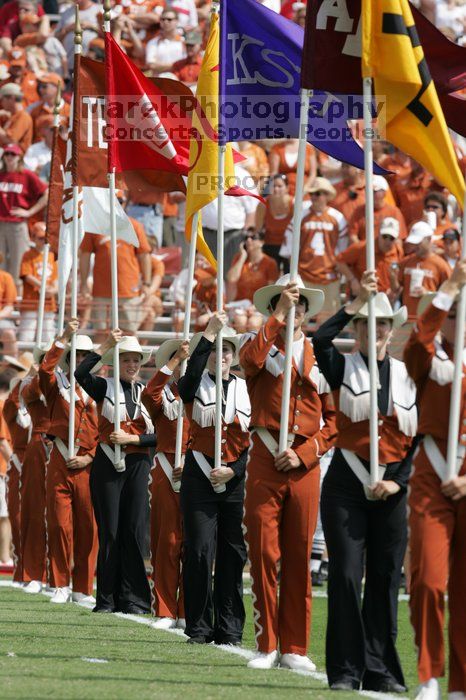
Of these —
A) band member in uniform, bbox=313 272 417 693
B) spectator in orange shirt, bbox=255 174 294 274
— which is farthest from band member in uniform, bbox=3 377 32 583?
band member in uniform, bbox=313 272 417 693

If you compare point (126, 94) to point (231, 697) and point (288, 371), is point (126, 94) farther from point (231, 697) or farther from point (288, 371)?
point (231, 697)

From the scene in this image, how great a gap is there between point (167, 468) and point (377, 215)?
8.08 metres

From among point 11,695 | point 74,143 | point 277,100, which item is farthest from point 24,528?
point 11,695

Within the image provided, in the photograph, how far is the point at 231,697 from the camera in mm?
8945

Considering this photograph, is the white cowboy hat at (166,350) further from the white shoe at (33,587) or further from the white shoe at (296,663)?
the white shoe at (33,587)

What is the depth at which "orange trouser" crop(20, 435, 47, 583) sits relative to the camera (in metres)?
Result: 17.8

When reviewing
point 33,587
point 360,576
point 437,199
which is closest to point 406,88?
point 360,576

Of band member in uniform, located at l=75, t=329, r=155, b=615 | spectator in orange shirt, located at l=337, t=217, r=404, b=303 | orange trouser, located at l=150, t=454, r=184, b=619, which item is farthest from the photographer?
spectator in orange shirt, located at l=337, t=217, r=404, b=303

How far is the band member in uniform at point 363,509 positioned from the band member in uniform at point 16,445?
947 centimetres

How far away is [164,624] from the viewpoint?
45.5 feet

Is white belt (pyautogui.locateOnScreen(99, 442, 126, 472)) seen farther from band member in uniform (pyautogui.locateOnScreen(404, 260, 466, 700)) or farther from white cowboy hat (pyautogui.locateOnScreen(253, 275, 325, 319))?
band member in uniform (pyautogui.locateOnScreen(404, 260, 466, 700))

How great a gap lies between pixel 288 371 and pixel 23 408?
8879 millimetres

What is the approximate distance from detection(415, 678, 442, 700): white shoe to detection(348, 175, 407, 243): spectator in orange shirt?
1339cm

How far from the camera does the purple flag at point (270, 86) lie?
12.4 metres
